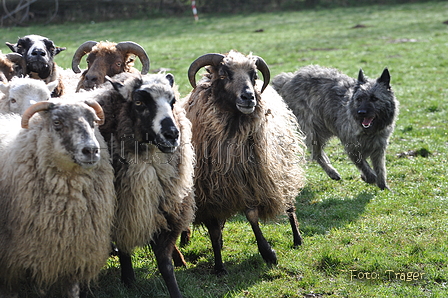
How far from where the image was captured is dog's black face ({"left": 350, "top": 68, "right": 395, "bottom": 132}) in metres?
7.79

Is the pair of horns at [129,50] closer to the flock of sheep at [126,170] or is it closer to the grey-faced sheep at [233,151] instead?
the flock of sheep at [126,170]

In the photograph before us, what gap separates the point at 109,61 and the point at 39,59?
2.86 feet

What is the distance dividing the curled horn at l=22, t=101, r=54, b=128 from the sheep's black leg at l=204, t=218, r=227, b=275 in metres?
2.14

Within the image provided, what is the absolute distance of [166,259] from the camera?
14.6ft

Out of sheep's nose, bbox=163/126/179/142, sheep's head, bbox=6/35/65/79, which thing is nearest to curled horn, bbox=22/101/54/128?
sheep's nose, bbox=163/126/179/142

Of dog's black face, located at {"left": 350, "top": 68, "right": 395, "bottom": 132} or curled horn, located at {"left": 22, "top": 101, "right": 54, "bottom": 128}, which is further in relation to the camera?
dog's black face, located at {"left": 350, "top": 68, "right": 395, "bottom": 132}

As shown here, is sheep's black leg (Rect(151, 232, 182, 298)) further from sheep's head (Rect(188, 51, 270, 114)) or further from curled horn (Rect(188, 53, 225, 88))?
curled horn (Rect(188, 53, 225, 88))

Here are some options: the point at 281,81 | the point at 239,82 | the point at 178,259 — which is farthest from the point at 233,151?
the point at 281,81

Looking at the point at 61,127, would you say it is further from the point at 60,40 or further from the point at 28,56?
the point at 60,40

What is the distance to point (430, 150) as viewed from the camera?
8789 mm

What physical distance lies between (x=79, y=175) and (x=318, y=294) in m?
2.29

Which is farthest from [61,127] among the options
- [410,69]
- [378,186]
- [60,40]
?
[60,40]

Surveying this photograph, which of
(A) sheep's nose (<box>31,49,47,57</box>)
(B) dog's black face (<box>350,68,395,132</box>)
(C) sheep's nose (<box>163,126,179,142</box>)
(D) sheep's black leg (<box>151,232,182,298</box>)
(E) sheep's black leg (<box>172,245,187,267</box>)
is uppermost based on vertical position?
(A) sheep's nose (<box>31,49,47,57</box>)

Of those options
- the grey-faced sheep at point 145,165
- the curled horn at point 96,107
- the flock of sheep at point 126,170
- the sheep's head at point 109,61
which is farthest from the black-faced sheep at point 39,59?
the curled horn at point 96,107
